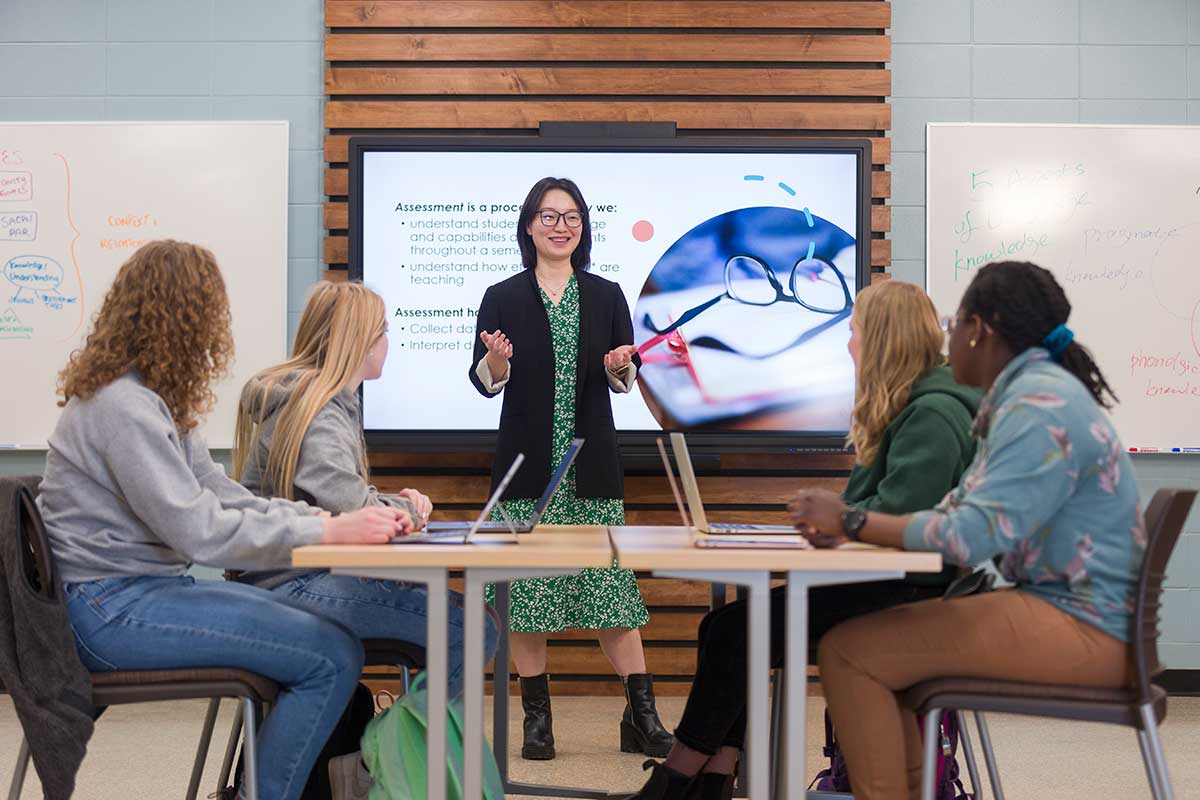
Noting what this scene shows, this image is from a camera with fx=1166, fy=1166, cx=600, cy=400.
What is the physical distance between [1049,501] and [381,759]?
1.23 m

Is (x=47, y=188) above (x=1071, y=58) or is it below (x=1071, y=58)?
below

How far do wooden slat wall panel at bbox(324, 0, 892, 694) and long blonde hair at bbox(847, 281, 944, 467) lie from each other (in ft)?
6.47

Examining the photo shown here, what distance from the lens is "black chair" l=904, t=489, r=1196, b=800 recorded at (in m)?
1.86

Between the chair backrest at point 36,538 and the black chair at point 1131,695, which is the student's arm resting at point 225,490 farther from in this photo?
the black chair at point 1131,695

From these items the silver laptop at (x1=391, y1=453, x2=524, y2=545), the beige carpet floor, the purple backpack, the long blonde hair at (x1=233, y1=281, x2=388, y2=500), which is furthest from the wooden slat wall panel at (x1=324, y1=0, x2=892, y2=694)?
the silver laptop at (x1=391, y1=453, x2=524, y2=545)

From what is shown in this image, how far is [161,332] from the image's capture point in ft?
6.70

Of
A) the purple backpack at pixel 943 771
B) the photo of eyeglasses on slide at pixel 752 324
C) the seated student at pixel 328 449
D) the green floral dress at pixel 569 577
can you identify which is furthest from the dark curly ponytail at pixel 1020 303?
the photo of eyeglasses on slide at pixel 752 324

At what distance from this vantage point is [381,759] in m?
2.10

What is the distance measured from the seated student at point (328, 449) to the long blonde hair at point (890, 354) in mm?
902

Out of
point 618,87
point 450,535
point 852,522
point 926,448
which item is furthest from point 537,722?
point 618,87

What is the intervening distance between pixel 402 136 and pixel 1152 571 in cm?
315

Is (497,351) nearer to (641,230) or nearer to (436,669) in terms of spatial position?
(641,230)

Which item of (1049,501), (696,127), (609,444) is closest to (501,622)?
(609,444)

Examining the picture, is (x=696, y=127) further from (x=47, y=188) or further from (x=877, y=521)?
(x=877, y=521)
